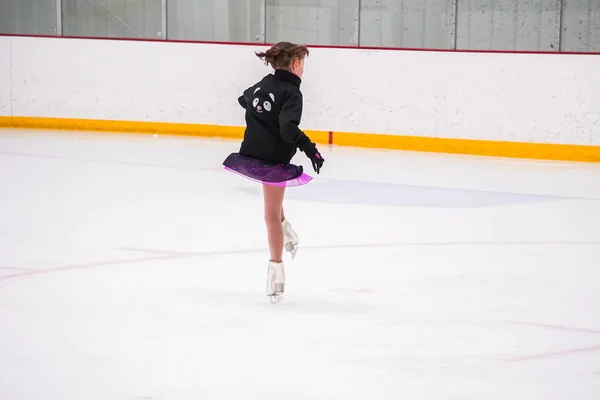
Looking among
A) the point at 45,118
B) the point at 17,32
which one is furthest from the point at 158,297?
the point at 17,32

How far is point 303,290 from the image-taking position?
4.62 m

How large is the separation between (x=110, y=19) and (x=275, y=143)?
35.8 ft

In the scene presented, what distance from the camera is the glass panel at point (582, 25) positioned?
1340cm

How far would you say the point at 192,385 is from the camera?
10.3ft

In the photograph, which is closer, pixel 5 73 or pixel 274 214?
pixel 274 214

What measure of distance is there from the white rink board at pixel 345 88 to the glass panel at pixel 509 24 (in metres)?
2.92

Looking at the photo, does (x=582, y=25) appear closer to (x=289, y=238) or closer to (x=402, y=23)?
(x=402, y=23)

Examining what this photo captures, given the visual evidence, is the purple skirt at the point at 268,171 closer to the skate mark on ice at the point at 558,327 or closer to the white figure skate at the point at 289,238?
the white figure skate at the point at 289,238

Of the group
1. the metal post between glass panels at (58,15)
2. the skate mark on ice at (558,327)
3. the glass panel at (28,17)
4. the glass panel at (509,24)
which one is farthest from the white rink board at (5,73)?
the skate mark on ice at (558,327)

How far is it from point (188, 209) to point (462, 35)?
7811mm

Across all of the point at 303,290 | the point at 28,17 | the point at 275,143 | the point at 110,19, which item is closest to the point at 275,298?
the point at 303,290

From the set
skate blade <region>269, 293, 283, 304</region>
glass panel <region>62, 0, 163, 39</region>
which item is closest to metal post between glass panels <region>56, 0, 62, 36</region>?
glass panel <region>62, 0, 163, 39</region>

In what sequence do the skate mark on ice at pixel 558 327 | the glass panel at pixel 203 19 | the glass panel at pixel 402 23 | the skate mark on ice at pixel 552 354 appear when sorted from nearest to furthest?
the skate mark on ice at pixel 552 354, the skate mark on ice at pixel 558 327, the glass panel at pixel 402 23, the glass panel at pixel 203 19

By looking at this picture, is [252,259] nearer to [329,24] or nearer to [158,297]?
[158,297]
